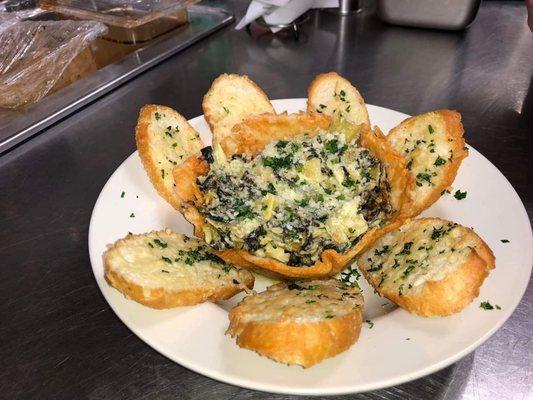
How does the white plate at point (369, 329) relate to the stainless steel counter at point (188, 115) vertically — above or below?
above

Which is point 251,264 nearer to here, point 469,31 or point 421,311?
point 421,311

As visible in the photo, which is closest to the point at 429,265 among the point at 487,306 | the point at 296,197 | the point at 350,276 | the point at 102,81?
the point at 487,306

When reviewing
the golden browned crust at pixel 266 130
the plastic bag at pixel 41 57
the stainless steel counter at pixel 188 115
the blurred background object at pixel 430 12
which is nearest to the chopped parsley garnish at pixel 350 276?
the stainless steel counter at pixel 188 115

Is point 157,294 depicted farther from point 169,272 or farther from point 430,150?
point 430,150

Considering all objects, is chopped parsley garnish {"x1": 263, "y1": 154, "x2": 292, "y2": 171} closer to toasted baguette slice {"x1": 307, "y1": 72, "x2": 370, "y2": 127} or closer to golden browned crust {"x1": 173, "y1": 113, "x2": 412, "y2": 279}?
golden browned crust {"x1": 173, "y1": 113, "x2": 412, "y2": 279}

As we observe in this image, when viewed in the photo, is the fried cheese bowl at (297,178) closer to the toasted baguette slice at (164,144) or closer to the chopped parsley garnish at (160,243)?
the toasted baguette slice at (164,144)
